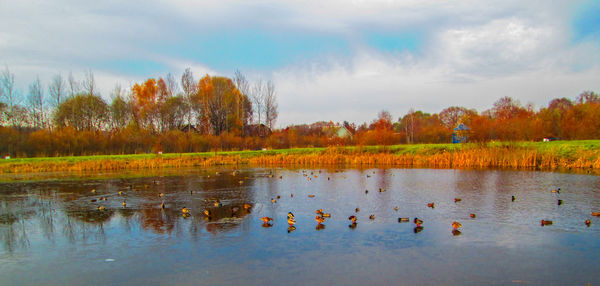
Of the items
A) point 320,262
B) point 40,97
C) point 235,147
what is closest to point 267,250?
point 320,262

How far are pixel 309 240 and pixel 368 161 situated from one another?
21.8 m

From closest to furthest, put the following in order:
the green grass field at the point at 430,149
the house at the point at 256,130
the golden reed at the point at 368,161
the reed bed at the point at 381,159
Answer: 1. the golden reed at the point at 368,161
2. the reed bed at the point at 381,159
3. the green grass field at the point at 430,149
4. the house at the point at 256,130

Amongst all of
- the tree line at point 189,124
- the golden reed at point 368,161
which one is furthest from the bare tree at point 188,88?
the golden reed at point 368,161

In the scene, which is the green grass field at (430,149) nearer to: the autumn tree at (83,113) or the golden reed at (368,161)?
the golden reed at (368,161)

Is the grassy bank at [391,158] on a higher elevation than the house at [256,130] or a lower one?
lower

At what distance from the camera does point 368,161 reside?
94.1ft

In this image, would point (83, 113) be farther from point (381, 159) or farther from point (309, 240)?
point (309, 240)

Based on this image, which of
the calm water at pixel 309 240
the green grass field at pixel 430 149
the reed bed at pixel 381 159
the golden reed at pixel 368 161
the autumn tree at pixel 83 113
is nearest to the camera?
the calm water at pixel 309 240

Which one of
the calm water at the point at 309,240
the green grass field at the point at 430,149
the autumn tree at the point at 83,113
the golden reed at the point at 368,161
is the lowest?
the calm water at the point at 309,240

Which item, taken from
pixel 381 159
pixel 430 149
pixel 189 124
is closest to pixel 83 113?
pixel 189 124

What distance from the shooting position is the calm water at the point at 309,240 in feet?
18.7

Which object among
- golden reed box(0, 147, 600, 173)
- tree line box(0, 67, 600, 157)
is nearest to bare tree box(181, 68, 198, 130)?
tree line box(0, 67, 600, 157)

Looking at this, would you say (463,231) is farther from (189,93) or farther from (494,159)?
(189,93)

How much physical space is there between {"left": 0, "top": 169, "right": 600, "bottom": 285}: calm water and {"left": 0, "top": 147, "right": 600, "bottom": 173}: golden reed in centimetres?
907
